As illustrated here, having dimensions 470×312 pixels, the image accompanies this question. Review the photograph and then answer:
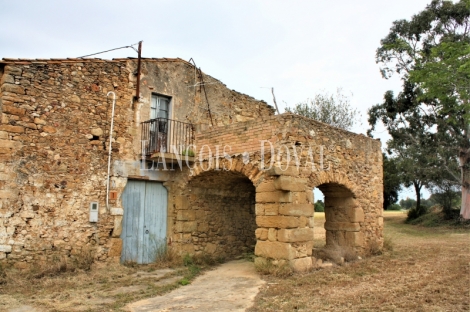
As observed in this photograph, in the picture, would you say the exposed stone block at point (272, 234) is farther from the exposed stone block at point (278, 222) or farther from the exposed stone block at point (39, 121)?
the exposed stone block at point (39, 121)

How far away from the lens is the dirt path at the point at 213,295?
217 inches

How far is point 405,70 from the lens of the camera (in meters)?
21.5

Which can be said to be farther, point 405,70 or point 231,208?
point 405,70

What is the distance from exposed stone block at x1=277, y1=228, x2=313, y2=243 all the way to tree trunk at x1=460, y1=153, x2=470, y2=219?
14383mm

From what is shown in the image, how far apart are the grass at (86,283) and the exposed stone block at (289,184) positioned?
2593mm

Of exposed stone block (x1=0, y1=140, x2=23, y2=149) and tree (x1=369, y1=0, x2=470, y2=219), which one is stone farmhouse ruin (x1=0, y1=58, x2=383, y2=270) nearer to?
exposed stone block (x1=0, y1=140, x2=23, y2=149)

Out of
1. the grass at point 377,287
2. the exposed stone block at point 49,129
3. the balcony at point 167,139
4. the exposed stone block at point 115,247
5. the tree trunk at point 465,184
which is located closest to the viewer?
the grass at point 377,287

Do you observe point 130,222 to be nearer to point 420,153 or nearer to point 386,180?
point 420,153

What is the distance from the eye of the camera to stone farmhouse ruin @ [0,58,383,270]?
750 centimetres

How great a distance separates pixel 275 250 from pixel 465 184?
15051mm

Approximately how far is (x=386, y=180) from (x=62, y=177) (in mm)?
23982

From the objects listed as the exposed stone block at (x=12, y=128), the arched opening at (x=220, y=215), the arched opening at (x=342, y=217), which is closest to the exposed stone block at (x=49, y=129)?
the exposed stone block at (x=12, y=128)

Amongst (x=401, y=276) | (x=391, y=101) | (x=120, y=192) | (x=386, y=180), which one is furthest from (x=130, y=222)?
(x=386, y=180)

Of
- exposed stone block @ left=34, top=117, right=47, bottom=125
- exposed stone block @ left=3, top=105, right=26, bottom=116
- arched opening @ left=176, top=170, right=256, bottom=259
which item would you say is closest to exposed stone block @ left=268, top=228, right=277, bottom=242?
arched opening @ left=176, top=170, right=256, bottom=259
